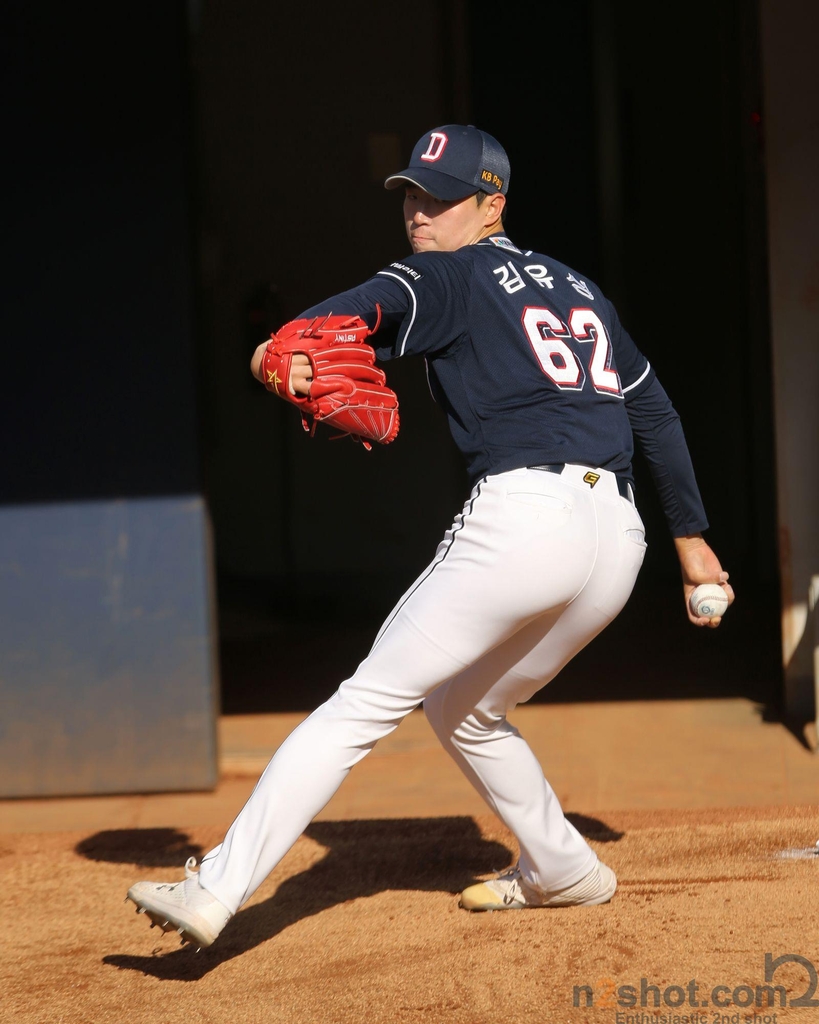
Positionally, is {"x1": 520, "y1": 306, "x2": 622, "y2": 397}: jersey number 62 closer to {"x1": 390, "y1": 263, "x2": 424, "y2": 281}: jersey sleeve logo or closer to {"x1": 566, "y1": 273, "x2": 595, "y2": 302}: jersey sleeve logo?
{"x1": 566, "y1": 273, "x2": 595, "y2": 302}: jersey sleeve logo

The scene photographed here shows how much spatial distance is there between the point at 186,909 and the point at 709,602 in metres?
1.27

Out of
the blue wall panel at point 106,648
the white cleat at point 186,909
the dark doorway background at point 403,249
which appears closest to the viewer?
the white cleat at point 186,909

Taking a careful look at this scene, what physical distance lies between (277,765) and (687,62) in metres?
5.63

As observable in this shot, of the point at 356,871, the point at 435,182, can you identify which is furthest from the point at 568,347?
the point at 356,871

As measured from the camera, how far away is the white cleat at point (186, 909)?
2160 mm

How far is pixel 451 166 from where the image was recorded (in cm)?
235

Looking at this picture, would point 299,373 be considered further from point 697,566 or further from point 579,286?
point 697,566

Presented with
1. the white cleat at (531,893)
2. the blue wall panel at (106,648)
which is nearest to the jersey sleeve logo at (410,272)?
the white cleat at (531,893)

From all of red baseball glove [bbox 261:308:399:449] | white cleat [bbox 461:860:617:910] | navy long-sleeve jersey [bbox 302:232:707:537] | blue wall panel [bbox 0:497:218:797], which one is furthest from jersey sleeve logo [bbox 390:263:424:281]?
blue wall panel [bbox 0:497:218:797]

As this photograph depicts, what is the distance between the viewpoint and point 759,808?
11.1 feet

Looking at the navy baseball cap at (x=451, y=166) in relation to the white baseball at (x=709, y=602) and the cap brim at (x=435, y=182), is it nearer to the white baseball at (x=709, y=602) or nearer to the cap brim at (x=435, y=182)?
the cap brim at (x=435, y=182)

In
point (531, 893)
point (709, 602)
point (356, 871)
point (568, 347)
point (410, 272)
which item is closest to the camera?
point (410, 272)

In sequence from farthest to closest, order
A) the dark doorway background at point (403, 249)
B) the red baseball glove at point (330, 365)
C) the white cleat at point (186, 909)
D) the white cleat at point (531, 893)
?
1. the dark doorway background at point (403, 249)
2. the white cleat at point (531, 893)
3. the white cleat at point (186, 909)
4. the red baseball glove at point (330, 365)

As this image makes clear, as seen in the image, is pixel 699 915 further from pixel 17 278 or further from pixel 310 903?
pixel 17 278
